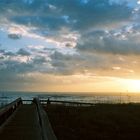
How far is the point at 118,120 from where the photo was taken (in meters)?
27.1

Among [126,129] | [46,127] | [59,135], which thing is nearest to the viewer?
[46,127]

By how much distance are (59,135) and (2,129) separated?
3061mm

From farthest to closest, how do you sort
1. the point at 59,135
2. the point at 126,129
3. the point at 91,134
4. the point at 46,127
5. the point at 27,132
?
the point at 126,129
the point at 91,134
the point at 59,135
the point at 27,132
the point at 46,127

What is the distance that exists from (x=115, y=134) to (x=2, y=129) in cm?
648

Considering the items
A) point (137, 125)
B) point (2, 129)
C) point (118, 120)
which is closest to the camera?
point (2, 129)

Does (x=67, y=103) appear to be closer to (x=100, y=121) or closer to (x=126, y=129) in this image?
(x=100, y=121)

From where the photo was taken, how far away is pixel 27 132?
15609 mm

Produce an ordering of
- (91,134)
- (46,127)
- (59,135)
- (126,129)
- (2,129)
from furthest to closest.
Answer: (126,129)
(91,134)
(59,135)
(2,129)
(46,127)

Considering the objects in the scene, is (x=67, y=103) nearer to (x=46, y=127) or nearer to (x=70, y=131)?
(x=70, y=131)

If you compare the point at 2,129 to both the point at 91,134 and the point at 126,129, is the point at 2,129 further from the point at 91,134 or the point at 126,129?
the point at 126,129

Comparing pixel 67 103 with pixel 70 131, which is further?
pixel 67 103

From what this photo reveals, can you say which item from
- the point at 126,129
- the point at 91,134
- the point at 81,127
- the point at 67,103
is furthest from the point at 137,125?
the point at 67,103

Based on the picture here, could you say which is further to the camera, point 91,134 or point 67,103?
point 67,103

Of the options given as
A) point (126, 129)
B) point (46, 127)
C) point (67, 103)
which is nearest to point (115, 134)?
point (126, 129)
